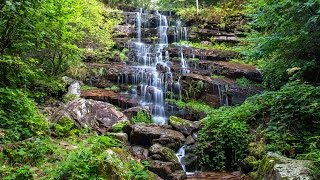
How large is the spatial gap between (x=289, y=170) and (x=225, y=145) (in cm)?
375

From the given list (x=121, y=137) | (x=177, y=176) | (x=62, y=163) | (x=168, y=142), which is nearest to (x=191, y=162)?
(x=168, y=142)

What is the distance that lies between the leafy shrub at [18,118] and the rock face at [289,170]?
461cm

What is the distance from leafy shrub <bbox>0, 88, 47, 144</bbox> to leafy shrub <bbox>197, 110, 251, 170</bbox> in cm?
450

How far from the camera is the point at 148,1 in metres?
30.0

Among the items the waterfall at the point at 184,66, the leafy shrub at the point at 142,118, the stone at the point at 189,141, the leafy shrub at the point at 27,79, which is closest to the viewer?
the leafy shrub at the point at 27,79

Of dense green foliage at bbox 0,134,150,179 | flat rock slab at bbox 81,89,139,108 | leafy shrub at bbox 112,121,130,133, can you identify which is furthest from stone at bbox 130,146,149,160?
flat rock slab at bbox 81,89,139,108

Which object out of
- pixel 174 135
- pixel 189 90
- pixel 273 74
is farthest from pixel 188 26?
pixel 174 135

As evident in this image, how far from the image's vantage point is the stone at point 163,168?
277 inches

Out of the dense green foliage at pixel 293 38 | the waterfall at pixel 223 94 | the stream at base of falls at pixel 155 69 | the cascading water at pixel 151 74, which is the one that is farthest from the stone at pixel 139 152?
the waterfall at pixel 223 94

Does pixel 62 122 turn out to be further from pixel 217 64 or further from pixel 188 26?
pixel 188 26

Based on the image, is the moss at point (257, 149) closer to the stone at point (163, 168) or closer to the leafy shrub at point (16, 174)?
the stone at point (163, 168)

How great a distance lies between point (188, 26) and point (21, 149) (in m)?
18.4

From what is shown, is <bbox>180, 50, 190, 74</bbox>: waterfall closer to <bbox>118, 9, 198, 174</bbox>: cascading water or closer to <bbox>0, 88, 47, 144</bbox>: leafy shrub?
<bbox>118, 9, 198, 174</bbox>: cascading water

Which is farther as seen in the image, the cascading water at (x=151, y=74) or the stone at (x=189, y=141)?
the cascading water at (x=151, y=74)
